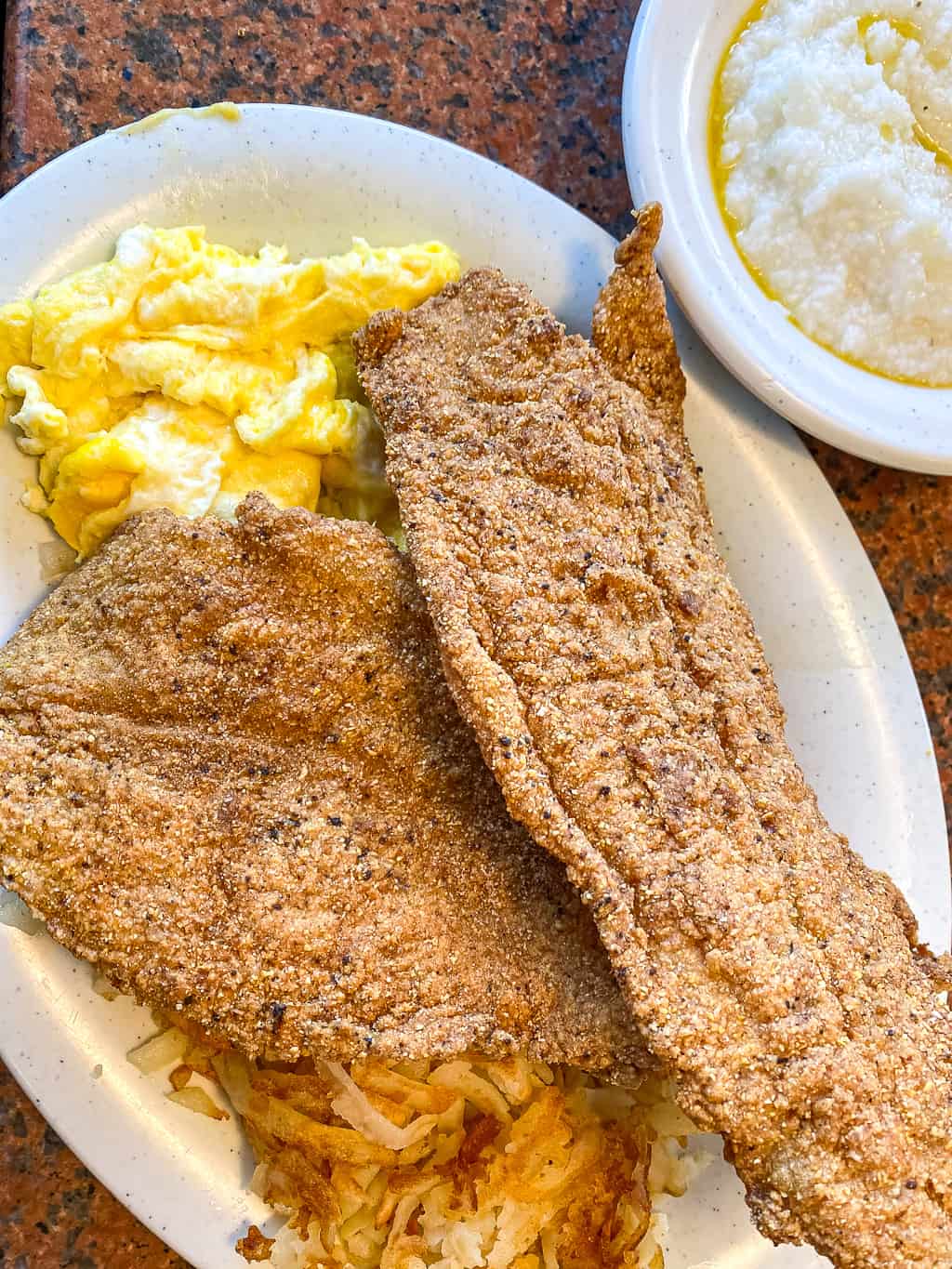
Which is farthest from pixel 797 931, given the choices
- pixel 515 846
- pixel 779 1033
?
pixel 515 846

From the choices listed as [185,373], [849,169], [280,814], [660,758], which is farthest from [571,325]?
[280,814]

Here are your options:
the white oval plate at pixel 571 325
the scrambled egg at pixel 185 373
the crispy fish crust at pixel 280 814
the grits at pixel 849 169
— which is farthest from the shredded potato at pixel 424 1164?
the grits at pixel 849 169

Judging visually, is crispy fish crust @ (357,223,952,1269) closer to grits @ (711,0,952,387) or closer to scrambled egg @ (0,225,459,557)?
scrambled egg @ (0,225,459,557)

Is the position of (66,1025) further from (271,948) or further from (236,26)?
(236,26)

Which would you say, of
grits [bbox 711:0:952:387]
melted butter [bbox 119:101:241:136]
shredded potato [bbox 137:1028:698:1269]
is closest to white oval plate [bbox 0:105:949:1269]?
melted butter [bbox 119:101:241:136]

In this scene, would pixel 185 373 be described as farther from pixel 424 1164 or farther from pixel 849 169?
pixel 424 1164
